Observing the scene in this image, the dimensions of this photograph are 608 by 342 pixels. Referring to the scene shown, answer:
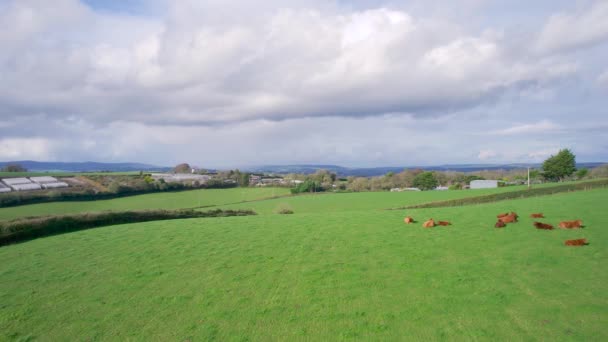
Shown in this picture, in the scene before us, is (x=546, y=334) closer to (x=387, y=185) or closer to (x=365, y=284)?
(x=365, y=284)

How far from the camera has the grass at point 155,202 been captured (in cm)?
4566

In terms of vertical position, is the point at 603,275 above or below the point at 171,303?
above

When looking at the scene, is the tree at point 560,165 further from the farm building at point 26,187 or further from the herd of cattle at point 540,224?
the farm building at point 26,187

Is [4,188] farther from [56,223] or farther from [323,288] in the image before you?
[323,288]

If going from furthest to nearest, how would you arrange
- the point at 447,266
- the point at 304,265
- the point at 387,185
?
1. the point at 387,185
2. the point at 304,265
3. the point at 447,266

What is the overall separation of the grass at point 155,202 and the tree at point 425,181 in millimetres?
34963

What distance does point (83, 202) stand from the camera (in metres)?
55.9

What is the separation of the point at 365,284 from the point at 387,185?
82.9 meters

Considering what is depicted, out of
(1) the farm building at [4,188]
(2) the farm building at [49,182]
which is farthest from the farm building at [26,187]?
(2) the farm building at [49,182]

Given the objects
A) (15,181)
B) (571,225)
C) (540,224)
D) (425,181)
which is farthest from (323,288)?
(425,181)

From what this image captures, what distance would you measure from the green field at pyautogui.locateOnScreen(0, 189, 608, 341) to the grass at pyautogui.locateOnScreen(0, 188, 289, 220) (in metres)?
40.1

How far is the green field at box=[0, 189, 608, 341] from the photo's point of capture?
18.5 feet

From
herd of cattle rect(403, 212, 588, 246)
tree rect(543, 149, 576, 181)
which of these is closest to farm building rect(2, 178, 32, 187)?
herd of cattle rect(403, 212, 588, 246)

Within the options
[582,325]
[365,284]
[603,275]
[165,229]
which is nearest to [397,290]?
[365,284]
